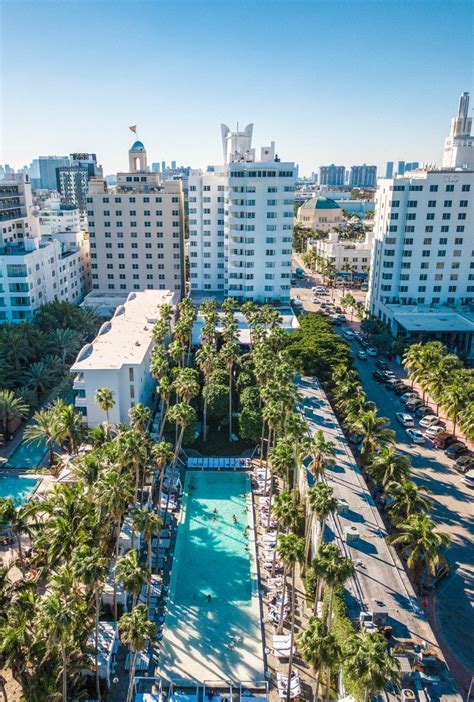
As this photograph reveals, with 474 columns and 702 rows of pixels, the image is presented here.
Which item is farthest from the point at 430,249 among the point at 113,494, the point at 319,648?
the point at 319,648

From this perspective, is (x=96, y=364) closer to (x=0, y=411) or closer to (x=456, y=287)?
(x=0, y=411)

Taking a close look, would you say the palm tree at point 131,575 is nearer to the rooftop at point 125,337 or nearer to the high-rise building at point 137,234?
the rooftop at point 125,337

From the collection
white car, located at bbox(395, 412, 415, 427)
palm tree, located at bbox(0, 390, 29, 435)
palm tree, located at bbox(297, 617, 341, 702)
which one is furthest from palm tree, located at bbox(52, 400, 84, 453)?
white car, located at bbox(395, 412, 415, 427)

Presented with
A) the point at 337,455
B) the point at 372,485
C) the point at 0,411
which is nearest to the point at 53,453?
the point at 0,411

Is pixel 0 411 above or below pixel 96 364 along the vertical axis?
below

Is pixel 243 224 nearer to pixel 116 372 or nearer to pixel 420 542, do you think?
pixel 116 372

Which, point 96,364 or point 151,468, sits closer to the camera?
point 151,468
